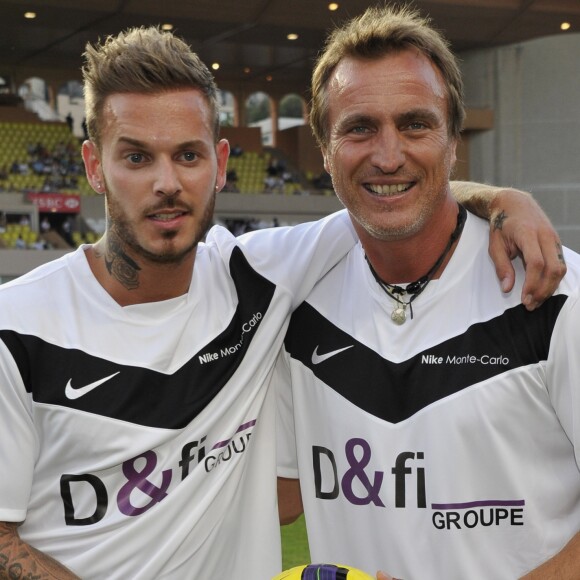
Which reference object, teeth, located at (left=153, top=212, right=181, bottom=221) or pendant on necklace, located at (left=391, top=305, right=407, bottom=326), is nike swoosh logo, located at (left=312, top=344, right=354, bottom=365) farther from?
teeth, located at (left=153, top=212, right=181, bottom=221)

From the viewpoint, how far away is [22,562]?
7.47ft

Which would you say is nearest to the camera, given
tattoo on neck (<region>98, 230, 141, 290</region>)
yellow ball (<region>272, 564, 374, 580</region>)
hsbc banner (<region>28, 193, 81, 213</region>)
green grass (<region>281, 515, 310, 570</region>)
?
yellow ball (<region>272, 564, 374, 580</region>)

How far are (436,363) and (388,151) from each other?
0.55 m

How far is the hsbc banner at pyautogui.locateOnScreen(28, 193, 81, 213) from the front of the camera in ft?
67.6

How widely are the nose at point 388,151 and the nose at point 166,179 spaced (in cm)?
51

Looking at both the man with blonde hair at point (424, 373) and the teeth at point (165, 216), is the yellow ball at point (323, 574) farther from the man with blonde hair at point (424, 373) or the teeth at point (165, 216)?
the teeth at point (165, 216)

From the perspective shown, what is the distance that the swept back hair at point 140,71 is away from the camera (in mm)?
2412

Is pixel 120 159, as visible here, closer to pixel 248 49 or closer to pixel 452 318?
pixel 452 318

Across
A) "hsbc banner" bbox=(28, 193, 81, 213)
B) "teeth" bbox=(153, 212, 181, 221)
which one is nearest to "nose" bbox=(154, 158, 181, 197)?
"teeth" bbox=(153, 212, 181, 221)

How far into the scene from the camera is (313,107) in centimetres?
260

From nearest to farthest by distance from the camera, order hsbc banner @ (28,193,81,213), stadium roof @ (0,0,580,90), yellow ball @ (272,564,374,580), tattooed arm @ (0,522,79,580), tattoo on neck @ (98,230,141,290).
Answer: yellow ball @ (272,564,374,580), tattooed arm @ (0,522,79,580), tattoo on neck @ (98,230,141,290), stadium roof @ (0,0,580,90), hsbc banner @ (28,193,81,213)

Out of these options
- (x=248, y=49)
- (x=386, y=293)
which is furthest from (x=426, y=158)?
(x=248, y=49)

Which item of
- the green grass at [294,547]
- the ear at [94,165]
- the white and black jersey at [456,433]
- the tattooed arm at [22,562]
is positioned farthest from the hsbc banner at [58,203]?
the white and black jersey at [456,433]

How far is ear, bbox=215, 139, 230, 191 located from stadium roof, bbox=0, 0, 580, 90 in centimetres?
1711
